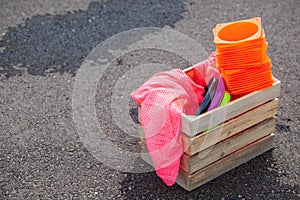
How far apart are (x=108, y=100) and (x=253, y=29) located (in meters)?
1.15

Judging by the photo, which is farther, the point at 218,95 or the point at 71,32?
the point at 71,32

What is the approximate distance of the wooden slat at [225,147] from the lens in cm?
276

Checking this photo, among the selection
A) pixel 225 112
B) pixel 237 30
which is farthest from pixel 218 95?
pixel 237 30

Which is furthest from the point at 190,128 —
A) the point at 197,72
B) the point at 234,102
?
the point at 197,72

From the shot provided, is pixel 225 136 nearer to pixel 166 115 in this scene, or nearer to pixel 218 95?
pixel 218 95

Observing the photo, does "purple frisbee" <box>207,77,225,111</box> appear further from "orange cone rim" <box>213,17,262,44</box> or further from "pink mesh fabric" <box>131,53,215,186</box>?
"orange cone rim" <box>213,17,262,44</box>

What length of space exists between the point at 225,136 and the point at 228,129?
0.04m

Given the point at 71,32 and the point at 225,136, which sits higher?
the point at 225,136

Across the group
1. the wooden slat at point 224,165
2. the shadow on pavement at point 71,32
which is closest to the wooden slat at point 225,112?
the wooden slat at point 224,165

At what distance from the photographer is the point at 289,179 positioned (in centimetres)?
294

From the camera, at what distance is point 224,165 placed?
2941 millimetres

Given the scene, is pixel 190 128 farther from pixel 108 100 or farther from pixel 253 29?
pixel 108 100

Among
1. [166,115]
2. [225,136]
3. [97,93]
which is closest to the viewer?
[166,115]

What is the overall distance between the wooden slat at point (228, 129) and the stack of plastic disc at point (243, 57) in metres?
0.13
